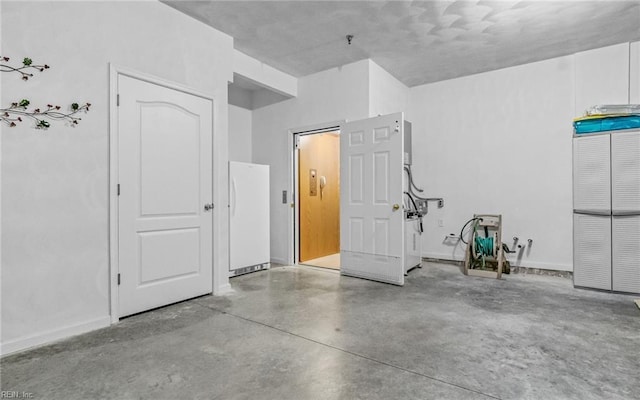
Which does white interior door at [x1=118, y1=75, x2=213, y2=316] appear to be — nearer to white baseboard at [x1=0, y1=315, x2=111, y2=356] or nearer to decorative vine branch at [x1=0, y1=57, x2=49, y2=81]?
white baseboard at [x1=0, y1=315, x2=111, y2=356]

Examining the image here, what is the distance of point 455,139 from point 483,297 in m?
2.71

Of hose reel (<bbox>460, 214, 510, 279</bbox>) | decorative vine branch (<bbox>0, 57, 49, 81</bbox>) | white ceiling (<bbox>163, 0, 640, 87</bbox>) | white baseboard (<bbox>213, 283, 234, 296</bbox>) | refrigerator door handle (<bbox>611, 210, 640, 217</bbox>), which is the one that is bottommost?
white baseboard (<bbox>213, 283, 234, 296</bbox>)

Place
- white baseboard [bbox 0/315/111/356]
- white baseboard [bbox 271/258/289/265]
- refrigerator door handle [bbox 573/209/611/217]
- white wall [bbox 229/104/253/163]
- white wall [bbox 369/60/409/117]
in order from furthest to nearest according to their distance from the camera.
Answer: white wall [bbox 229/104/253/163] < white baseboard [bbox 271/258/289/265] < white wall [bbox 369/60/409/117] < refrigerator door handle [bbox 573/209/611/217] < white baseboard [bbox 0/315/111/356]

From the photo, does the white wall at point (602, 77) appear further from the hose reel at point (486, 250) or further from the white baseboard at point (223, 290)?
the white baseboard at point (223, 290)

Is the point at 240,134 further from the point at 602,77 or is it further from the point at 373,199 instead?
the point at 602,77

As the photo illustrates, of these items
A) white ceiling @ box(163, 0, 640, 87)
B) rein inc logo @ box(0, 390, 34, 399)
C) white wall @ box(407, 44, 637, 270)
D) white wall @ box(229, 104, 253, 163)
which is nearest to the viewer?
rein inc logo @ box(0, 390, 34, 399)

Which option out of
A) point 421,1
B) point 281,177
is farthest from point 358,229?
point 421,1

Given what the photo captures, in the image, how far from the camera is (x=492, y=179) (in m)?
4.87

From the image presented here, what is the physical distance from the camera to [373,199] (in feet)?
13.7

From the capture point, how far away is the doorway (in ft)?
17.0

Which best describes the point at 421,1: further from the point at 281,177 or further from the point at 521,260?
the point at 521,260

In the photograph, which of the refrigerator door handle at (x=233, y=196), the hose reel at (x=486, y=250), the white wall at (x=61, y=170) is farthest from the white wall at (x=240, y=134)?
the hose reel at (x=486, y=250)

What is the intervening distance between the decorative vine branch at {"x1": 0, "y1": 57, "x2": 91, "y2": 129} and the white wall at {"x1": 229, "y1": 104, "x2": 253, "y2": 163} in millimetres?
2827

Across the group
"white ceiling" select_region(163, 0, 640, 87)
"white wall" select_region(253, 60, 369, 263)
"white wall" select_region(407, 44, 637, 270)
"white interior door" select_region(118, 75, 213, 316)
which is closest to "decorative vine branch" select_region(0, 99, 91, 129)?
"white interior door" select_region(118, 75, 213, 316)
